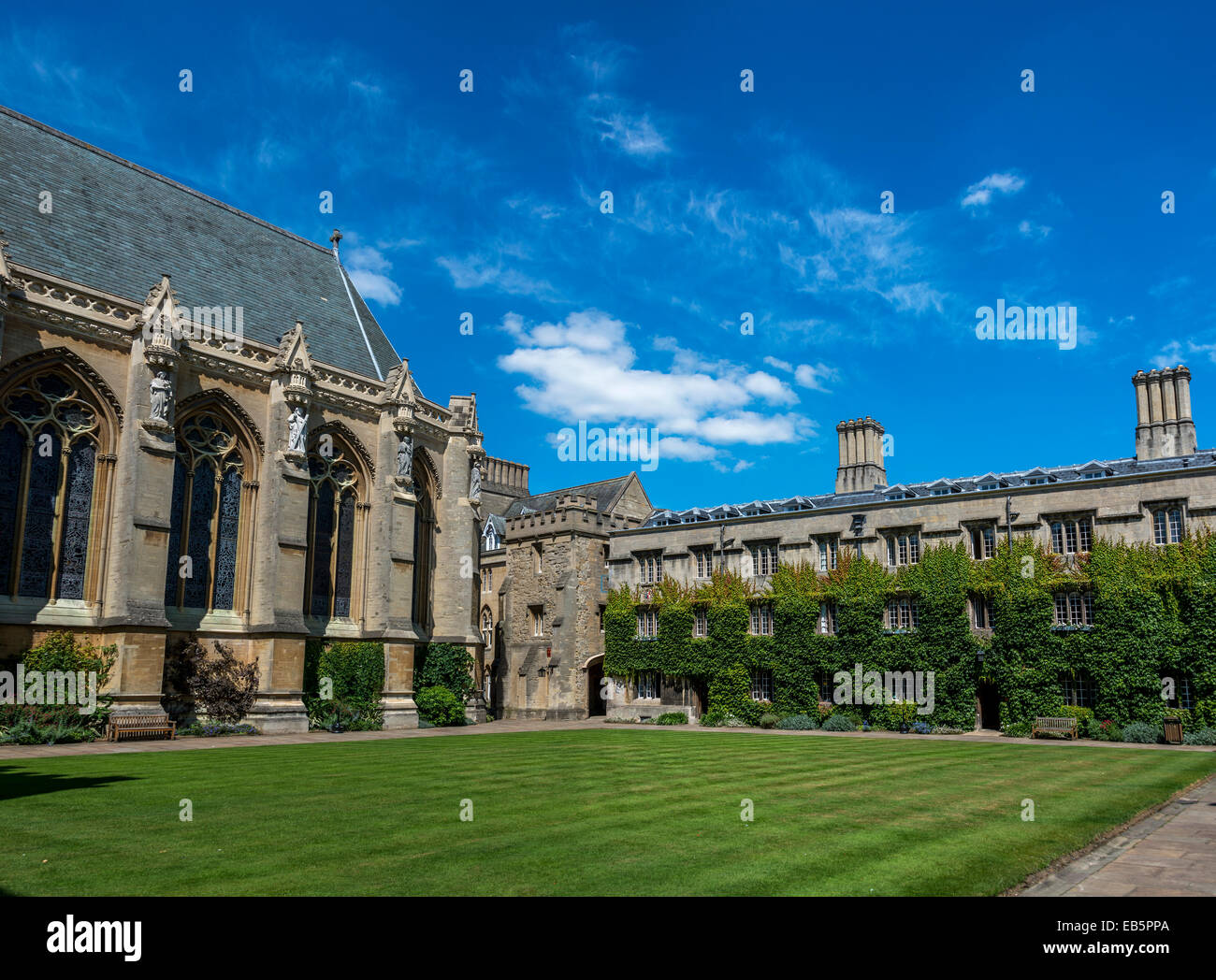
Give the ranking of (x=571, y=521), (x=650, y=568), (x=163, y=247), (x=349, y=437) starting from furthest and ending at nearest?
(x=571, y=521) → (x=650, y=568) → (x=349, y=437) → (x=163, y=247)

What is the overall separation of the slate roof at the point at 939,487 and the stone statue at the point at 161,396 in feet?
79.4

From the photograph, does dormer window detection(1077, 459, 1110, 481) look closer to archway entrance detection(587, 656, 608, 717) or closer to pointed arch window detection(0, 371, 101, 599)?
archway entrance detection(587, 656, 608, 717)

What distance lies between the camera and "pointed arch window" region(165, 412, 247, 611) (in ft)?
98.8

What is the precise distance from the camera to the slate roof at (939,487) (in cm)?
3438

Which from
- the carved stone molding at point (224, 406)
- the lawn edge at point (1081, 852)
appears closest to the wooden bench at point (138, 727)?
the carved stone molding at point (224, 406)

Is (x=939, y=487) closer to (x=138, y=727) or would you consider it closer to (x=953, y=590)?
(x=953, y=590)

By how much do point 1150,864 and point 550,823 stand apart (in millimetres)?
6604

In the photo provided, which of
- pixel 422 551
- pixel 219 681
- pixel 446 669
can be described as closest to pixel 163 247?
pixel 422 551

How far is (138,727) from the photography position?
2559cm

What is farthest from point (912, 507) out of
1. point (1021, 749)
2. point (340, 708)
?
point (340, 708)

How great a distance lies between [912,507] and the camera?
36.9 meters

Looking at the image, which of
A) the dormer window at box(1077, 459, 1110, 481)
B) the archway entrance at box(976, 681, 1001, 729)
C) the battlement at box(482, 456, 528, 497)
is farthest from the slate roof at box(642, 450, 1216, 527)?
the battlement at box(482, 456, 528, 497)

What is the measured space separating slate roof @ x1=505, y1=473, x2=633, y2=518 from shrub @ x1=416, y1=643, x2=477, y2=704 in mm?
12295
